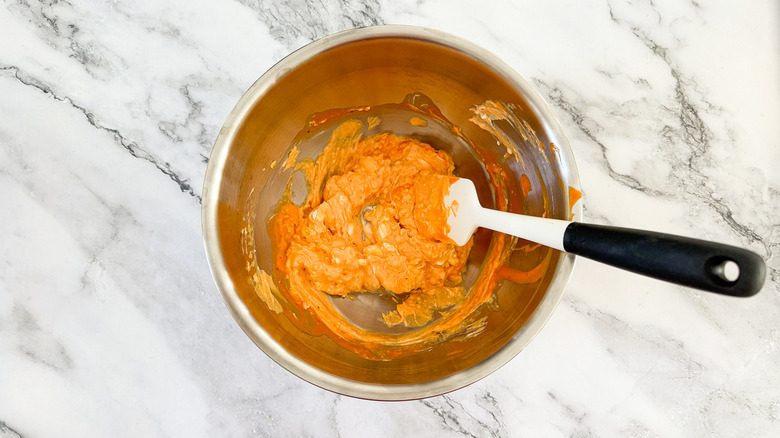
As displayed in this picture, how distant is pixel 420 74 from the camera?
1342 mm

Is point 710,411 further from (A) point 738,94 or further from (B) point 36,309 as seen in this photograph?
(B) point 36,309

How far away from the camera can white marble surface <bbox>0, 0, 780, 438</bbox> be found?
1.60m

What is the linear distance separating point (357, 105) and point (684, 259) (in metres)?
0.95

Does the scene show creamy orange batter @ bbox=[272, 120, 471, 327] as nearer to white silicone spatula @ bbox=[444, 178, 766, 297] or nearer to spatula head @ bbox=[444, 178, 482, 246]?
spatula head @ bbox=[444, 178, 482, 246]

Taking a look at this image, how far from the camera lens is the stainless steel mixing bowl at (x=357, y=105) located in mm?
1179

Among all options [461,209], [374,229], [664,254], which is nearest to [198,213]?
[374,229]

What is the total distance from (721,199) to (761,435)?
30.9 inches

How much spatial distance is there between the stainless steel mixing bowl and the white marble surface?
12.9 inches

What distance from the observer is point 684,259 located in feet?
2.78

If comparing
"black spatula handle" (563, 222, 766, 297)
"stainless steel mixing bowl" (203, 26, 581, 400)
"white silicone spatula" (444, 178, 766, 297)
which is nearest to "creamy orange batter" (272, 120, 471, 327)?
"stainless steel mixing bowl" (203, 26, 581, 400)

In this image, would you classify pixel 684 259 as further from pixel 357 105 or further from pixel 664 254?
pixel 357 105

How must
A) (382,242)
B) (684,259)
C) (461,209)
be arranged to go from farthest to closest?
(382,242) < (461,209) < (684,259)

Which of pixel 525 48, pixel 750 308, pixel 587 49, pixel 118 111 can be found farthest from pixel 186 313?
pixel 750 308

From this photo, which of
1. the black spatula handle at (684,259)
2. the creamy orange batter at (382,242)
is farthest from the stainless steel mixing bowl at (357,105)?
the black spatula handle at (684,259)
